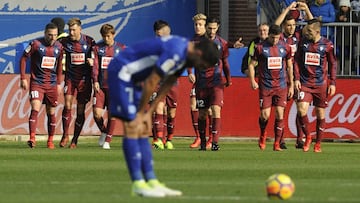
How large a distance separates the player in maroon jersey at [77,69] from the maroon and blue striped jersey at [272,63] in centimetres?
317

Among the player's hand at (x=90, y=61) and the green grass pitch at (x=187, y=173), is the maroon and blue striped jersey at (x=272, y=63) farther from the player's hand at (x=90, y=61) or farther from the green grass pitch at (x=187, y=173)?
the player's hand at (x=90, y=61)

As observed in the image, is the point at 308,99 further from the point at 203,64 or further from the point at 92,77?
the point at 203,64

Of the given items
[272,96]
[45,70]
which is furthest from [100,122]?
[272,96]

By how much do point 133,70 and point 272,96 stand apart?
33.2 feet

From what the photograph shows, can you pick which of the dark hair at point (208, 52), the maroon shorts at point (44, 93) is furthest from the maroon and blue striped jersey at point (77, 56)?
the dark hair at point (208, 52)

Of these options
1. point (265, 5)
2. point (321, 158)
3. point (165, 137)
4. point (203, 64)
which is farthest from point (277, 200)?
point (265, 5)

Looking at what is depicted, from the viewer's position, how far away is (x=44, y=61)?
23000 millimetres

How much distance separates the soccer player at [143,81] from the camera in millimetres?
12805

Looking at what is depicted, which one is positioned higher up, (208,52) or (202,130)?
(208,52)

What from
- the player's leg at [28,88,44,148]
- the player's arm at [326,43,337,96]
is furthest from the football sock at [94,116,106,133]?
the player's arm at [326,43,337,96]

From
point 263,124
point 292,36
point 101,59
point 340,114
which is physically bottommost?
point 340,114

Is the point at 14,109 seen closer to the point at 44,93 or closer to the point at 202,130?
the point at 44,93

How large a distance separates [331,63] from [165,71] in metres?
10.1

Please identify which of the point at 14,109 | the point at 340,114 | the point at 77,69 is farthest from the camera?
the point at 340,114
